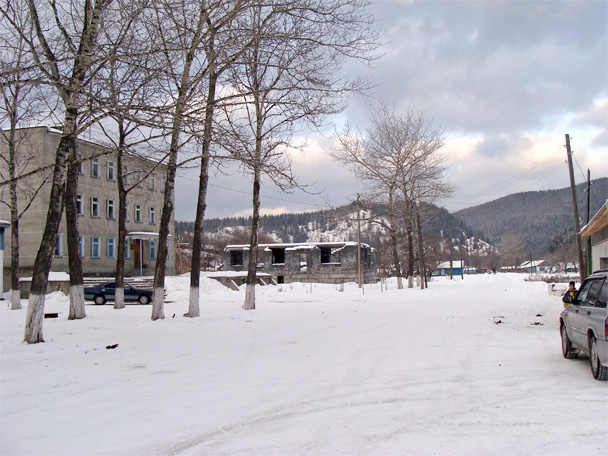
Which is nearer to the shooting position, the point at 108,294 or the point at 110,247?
the point at 108,294

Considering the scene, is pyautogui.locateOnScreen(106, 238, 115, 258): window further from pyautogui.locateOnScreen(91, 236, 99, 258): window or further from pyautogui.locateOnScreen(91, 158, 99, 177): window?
pyautogui.locateOnScreen(91, 158, 99, 177): window

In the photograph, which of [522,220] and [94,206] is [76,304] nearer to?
[94,206]

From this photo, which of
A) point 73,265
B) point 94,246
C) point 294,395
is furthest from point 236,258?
point 294,395

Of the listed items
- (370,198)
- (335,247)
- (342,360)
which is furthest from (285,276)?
(342,360)

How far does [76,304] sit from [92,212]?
23342 mm

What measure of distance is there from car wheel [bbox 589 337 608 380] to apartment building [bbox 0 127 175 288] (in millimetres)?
22551

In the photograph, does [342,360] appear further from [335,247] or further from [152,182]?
[335,247]

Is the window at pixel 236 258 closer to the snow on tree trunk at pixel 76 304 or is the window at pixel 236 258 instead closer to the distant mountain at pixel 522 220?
the snow on tree trunk at pixel 76 304

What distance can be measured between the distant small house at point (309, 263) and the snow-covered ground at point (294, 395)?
36.9m

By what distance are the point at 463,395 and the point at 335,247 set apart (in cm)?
4645

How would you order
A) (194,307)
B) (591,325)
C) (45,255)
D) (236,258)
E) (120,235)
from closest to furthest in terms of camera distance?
(591,325), (45,255), (194,307), (120,235), (236,258)

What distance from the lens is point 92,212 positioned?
121 ft

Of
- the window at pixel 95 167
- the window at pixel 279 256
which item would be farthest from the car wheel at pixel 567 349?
the window at pixel 279 256

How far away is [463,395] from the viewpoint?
6688 mm
